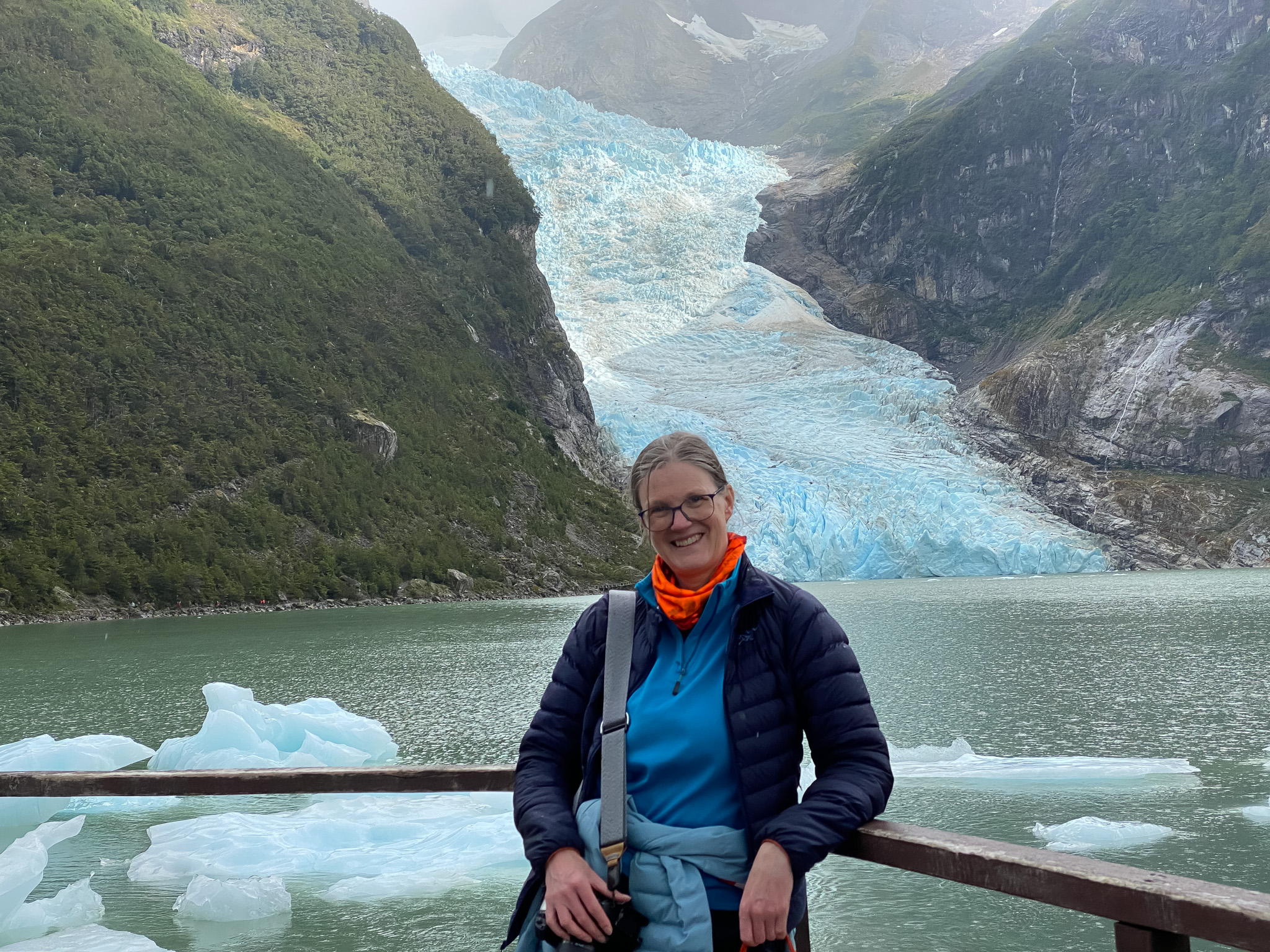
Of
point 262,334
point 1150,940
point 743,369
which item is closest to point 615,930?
point 1150,940

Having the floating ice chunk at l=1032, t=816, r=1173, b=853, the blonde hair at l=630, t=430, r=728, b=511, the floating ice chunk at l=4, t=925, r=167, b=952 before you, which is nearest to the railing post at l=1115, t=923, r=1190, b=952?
the blonde hair at l=630, t=430, r=728, b=511

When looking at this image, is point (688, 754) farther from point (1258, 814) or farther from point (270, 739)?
point (270, 739)

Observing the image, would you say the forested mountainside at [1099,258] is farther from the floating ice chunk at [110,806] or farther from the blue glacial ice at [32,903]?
the blue glacial ice at [32,903]

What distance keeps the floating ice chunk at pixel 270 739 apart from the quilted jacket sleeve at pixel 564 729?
5297 mm

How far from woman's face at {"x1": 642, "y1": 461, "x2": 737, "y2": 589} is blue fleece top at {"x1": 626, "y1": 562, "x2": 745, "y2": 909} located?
13 centimetres

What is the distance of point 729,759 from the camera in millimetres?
1723

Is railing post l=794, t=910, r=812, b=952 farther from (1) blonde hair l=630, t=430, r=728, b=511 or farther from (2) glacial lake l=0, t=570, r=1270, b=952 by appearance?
(2) glacial lake l=0, t=570, r=1270, b=952

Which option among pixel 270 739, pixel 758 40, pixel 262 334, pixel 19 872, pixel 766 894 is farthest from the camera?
pixel 758 40

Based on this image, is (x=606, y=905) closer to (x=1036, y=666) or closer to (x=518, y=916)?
(x=518, y=916)

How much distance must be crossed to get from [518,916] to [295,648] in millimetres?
18044

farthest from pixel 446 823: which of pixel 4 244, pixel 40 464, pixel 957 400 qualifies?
pixel 957 400

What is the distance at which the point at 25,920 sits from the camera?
411cm

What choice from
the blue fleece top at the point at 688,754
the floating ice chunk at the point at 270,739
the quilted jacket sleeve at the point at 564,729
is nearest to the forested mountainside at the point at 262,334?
the floating ice chunk at the point at 270,739

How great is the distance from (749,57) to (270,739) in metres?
149
